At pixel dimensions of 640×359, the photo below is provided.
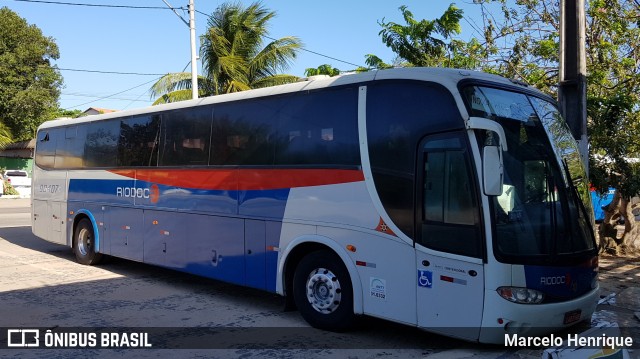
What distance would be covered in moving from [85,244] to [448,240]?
8.16m

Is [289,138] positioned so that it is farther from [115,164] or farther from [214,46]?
[214,46]

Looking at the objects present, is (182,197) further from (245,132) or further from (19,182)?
(19,182)

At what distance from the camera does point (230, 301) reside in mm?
7781

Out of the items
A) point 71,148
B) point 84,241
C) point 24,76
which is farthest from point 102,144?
point 24,76

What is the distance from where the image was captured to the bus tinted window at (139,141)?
910 cm

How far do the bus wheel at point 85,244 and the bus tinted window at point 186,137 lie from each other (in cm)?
295

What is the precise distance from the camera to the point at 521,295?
4.92 meters

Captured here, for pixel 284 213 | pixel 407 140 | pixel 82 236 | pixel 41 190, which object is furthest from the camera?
pixel 41 190

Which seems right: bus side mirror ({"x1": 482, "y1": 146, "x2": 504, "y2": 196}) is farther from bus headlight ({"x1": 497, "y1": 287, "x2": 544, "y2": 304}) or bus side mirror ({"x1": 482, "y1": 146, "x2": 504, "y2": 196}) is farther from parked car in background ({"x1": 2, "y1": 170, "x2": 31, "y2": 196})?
parked car in background ({"x1": 2, "y1": 170, "x2": 31, "y2": 196})

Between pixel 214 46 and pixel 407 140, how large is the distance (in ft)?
49.8

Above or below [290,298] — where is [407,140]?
above

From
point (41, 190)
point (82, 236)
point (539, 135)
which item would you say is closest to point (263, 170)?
point (539, 135)

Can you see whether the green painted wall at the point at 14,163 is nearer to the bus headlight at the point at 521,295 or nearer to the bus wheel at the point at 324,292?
the bus wheel at the point at 324,292

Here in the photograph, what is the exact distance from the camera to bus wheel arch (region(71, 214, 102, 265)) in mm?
10523
